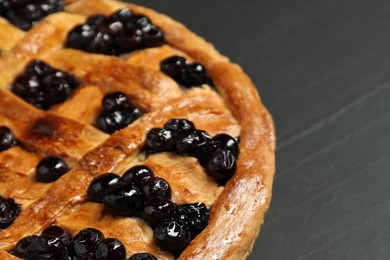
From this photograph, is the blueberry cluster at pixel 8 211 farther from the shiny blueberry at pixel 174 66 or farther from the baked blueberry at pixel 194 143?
the shiny blueberry at pixel 174 66

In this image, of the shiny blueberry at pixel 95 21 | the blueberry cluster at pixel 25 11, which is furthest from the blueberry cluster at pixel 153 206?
the blueberry cluster at pixel 25 11

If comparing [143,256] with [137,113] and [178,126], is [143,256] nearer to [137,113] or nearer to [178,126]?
[178,126]

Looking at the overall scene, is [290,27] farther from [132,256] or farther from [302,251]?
[132,256]

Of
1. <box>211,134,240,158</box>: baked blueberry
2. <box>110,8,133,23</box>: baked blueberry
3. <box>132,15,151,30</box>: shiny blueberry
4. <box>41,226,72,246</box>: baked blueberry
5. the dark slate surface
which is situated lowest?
the dark slate surface

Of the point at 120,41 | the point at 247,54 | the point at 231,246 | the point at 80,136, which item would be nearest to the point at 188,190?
the point at 231,246

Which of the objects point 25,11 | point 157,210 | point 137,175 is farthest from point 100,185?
point 25,11

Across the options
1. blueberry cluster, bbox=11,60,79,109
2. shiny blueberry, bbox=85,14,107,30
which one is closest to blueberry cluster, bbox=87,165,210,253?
blueberry cluster, bbox=11,60,79,109

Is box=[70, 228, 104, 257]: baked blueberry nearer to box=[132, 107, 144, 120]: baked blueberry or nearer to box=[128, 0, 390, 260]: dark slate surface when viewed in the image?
box=[132, 107, 144, 120]: baked blueberry
